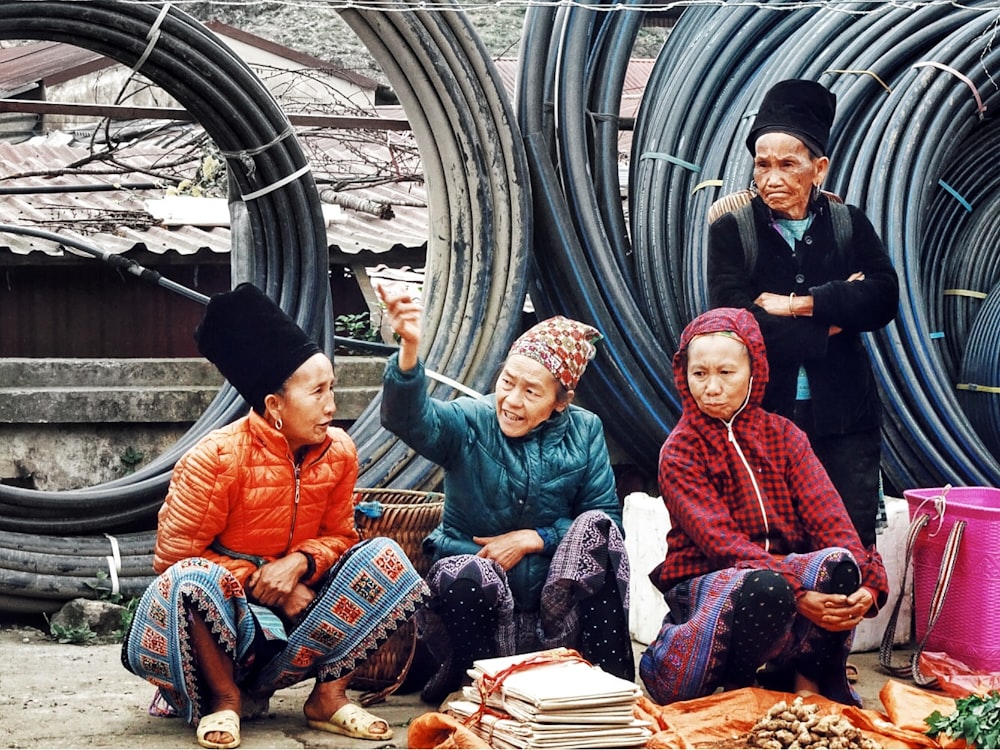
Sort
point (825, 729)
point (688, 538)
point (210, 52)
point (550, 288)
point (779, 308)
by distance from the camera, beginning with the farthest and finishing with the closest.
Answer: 1. point (550, 288)
2. point (210, 52)
3. point (779, 308)
4. point (688, 538)
5. point (825, 729)

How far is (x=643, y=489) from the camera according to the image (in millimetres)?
6395

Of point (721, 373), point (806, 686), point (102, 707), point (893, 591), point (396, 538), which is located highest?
point (721, 373)

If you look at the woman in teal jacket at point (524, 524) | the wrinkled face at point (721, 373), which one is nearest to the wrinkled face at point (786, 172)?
the wrinkled face at point (721, 373)

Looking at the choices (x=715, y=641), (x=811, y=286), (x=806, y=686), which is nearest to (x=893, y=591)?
(x=806, y=686)

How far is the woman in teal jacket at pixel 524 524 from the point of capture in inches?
159

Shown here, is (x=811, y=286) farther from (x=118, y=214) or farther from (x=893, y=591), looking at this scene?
(x=118, y=214)

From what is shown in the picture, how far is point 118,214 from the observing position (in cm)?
972

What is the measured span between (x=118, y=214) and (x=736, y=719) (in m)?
6.92

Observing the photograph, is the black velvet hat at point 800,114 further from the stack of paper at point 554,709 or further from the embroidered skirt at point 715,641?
the stack of paper at point 554,709

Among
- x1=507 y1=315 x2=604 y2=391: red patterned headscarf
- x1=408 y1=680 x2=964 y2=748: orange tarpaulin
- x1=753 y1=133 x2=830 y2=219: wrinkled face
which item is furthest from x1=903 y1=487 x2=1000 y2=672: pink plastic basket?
x1=507 y1=315 x2=604 y2=391: red patterned headscarf

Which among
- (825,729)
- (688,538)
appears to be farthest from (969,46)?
(825,729)

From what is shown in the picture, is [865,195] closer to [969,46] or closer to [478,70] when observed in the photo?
[969,46]

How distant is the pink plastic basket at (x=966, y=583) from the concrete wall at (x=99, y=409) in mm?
3249

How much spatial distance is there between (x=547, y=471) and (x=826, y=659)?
38.0 inches
